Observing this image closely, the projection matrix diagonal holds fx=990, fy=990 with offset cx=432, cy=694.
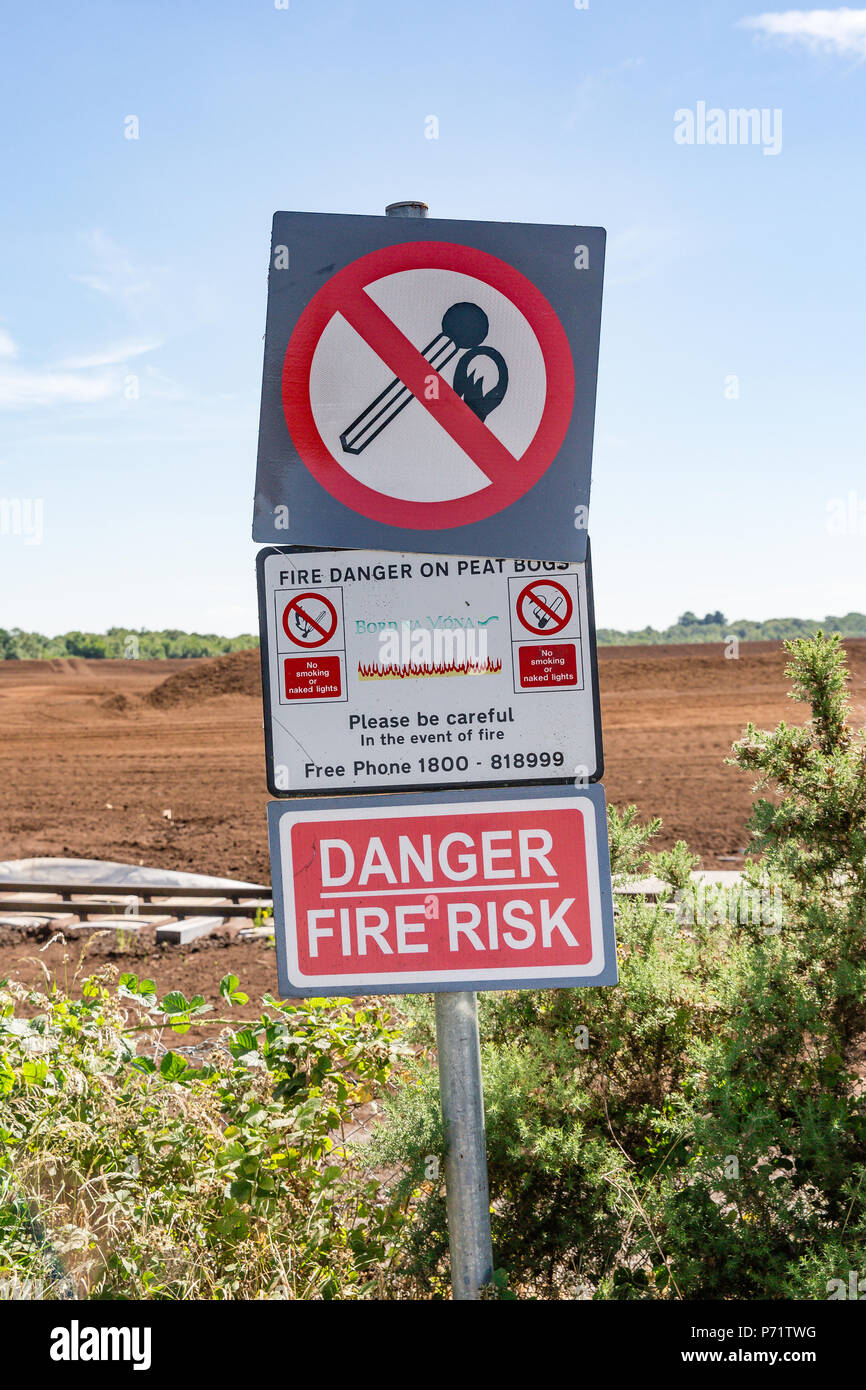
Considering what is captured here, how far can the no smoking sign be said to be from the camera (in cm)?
236

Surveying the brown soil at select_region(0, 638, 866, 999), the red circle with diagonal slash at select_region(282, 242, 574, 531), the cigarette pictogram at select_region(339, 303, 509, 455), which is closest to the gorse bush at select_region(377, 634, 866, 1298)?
the brown soil at select_region(0, 638, 866, 999)

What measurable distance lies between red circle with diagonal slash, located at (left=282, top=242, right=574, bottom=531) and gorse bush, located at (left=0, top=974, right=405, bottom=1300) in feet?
5.11

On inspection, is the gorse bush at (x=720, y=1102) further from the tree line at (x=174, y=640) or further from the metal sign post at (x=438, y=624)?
the tree line at (x=174, y=640)

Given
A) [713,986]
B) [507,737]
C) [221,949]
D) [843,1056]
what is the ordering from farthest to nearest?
[221,949]
[713,986]
[843,1056]
[507,737]

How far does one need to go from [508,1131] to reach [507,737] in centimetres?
130

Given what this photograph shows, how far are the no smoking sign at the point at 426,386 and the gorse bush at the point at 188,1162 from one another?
153 cm

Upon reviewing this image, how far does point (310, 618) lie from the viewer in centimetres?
236

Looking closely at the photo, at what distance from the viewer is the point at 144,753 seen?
74.9 feet

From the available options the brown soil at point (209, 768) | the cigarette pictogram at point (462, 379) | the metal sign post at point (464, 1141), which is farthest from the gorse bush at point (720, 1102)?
the cigarette pictogram at point (462, 379)

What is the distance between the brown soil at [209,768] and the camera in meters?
8.32

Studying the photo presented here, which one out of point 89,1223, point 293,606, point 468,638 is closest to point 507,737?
point 468,638

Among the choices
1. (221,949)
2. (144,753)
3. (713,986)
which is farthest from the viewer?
(144,753)

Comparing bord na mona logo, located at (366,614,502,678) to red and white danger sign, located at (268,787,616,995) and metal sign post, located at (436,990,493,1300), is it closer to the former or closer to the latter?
red and white danger sign, located at (268,787,616,995)
